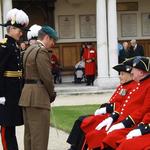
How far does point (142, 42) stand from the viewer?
83.7 ft

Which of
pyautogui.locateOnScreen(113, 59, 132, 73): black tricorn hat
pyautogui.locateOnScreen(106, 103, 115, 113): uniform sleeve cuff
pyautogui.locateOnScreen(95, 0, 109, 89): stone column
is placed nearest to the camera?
pyautogui.locateOnScreen(113, 59, 132, 73): black tricorn hat

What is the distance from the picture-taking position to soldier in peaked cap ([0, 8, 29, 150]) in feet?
26.5

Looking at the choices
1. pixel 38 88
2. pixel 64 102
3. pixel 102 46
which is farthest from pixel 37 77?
pixel 102 46

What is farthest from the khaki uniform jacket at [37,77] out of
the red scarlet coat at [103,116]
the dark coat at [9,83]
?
the red scarlet coat at [103,116]

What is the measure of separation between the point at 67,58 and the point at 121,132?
18.0m

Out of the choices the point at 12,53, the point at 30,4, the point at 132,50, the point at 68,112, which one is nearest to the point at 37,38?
the point at 12,53

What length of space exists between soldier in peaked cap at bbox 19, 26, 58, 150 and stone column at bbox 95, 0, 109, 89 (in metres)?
14.3

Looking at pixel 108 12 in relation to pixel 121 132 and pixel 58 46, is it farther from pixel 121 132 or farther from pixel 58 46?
pixel 121 132

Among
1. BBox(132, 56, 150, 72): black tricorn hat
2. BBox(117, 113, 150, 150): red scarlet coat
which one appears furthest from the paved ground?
BBox(117, 113, 150, 150): red scarlet coat

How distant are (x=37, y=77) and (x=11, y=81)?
1.65 ft

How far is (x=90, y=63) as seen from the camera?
2305 centimetres

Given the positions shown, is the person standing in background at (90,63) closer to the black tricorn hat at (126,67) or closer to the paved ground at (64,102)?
the paved ground at (64,102)

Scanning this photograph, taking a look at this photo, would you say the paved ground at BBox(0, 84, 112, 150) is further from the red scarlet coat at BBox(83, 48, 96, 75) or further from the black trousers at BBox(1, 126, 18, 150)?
the black trousers at BBox(1, 126, 18, 150)

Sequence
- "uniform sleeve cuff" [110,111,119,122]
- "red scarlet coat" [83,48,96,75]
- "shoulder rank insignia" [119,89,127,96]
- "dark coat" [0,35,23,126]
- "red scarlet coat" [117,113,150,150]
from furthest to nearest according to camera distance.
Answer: "red scarlet coat" [83,48,96,75]
"shoulder rank insignia" [119,89,127,96]
"dark coat" [0,35,23,126]
"uniform sleeve cuff" [110,111,119,122]
"red scarlet coat" [117,113,150,150]
